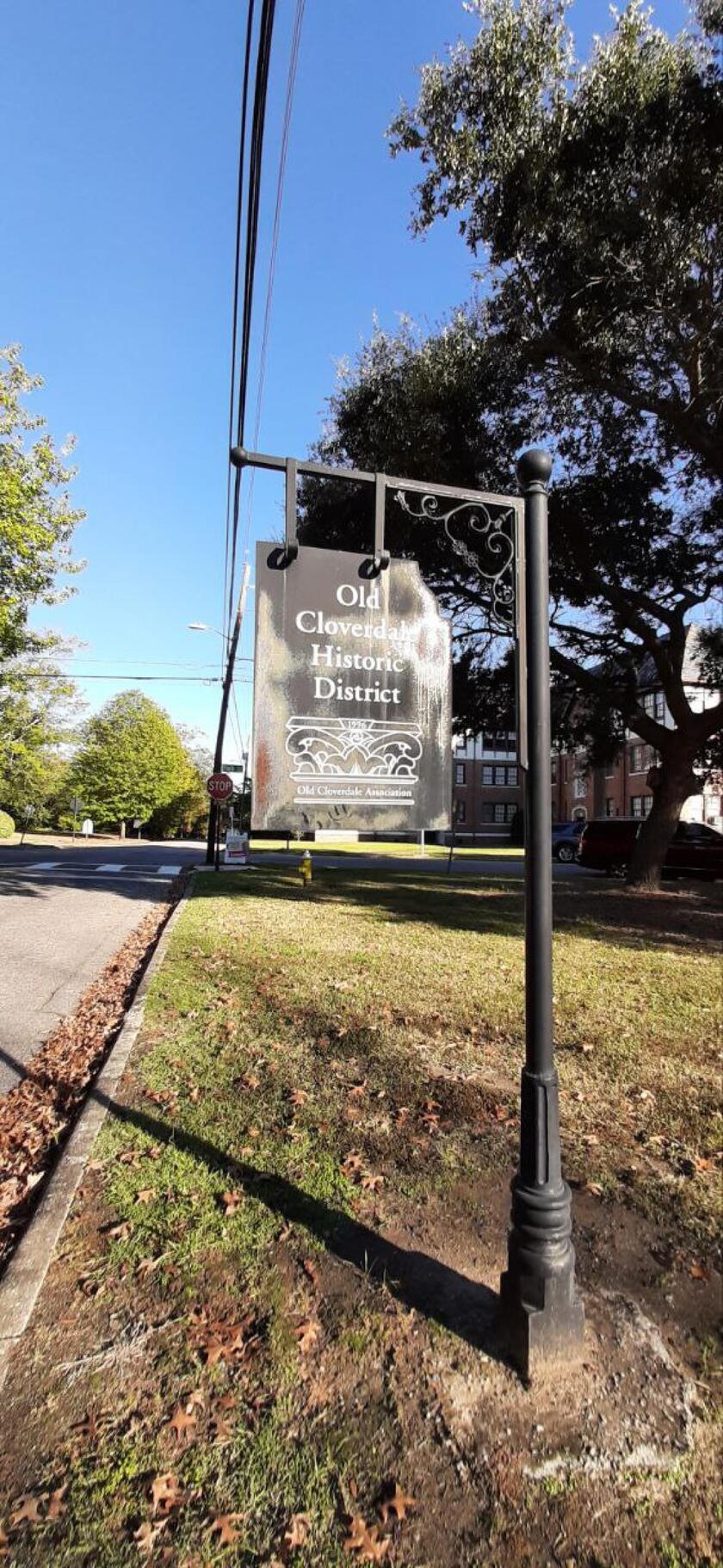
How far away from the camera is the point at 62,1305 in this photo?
260cm

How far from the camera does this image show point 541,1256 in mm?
2309

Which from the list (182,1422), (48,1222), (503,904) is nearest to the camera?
(182,1422)

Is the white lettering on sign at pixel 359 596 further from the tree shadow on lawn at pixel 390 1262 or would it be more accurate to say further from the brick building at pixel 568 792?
the brick building at pixel 568 792

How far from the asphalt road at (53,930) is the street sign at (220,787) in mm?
2606

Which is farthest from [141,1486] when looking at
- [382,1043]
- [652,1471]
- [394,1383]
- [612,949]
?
[612,949]

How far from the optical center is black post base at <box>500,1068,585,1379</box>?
2.28m

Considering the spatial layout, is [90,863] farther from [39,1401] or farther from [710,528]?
[39,1401]

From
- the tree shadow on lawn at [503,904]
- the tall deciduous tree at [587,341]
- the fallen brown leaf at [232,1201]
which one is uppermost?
the tall deciduous tree at [587,341]

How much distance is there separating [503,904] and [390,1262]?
10389mm

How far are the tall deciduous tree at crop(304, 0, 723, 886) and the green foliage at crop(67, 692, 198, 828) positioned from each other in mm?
44825

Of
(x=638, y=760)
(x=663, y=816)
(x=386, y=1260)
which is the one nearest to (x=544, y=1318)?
(x=386, y=1260)

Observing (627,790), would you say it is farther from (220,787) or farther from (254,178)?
(254,178)

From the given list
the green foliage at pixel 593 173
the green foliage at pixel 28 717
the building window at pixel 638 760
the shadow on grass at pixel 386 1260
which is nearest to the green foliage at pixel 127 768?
the green foliage at pixel 28 717

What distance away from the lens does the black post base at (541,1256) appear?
2.28 metres
